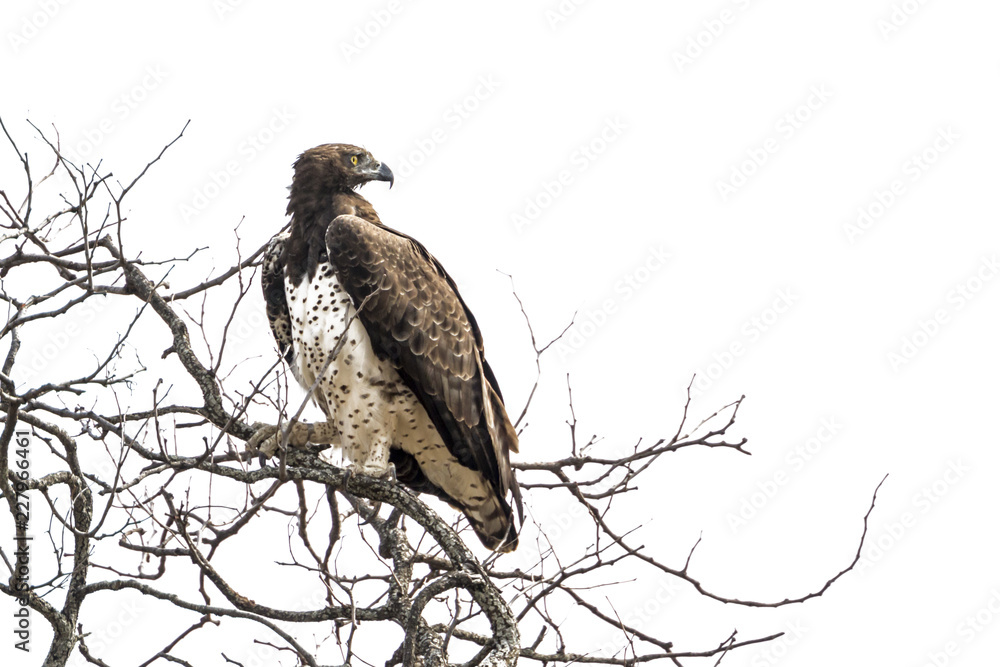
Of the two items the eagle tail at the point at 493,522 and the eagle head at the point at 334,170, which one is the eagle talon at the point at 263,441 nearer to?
the eagle tail at the point at 493,522

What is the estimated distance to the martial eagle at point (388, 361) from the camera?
6.05m

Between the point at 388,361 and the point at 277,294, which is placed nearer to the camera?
the point at 388,361

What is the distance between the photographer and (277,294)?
639 centimetres

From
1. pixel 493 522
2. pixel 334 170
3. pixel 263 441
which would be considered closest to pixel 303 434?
pixel 263 441

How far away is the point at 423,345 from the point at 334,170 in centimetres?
135

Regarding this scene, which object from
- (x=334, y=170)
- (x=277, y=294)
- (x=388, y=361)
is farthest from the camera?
(x=334, y=170)

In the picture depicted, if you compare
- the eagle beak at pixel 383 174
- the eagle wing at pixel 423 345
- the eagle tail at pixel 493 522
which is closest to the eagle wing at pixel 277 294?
the eagle wing at pixel 423 345

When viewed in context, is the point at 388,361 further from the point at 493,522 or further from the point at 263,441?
the point at 493,522

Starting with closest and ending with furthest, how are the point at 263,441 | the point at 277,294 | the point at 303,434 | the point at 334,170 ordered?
1. the point at 263,441
2. the point at 303,434
3. the point at 277,294
4. the point at 334,170

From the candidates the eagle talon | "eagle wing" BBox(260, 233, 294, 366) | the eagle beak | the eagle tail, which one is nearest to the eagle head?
the eagle beak

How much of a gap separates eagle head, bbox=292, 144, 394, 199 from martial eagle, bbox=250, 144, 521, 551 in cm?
5

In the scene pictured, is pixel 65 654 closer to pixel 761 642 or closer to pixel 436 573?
pixel 436 573

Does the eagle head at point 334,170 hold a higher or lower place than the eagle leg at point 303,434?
higher

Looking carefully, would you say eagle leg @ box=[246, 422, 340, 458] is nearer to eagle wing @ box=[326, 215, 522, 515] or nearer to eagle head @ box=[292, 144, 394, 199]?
eagle wing @ box=[326, 215, 522, 515]
